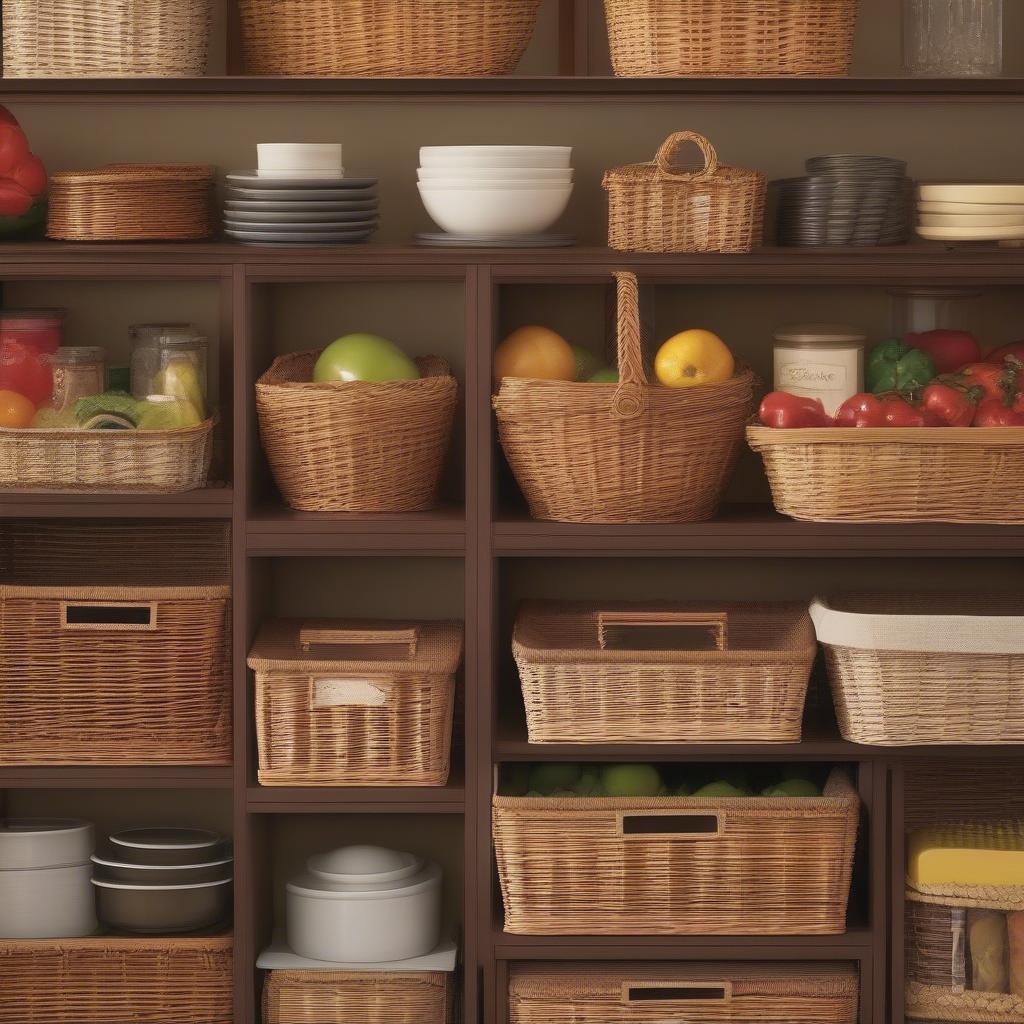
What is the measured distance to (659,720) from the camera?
8.38ft

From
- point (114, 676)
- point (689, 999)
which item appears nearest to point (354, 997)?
point (689, 999)

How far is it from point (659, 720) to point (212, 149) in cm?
128

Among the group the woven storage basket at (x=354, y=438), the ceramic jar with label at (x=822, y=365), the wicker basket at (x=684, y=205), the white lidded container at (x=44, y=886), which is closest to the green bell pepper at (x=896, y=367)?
the ceramic jar with label at (x=822, y=365)

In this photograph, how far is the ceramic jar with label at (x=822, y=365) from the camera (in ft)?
8.48

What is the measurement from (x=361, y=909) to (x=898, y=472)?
1.12m

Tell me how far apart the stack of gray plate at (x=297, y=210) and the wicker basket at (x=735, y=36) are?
502 mm

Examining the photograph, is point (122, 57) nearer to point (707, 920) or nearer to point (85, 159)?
point (85, 159)

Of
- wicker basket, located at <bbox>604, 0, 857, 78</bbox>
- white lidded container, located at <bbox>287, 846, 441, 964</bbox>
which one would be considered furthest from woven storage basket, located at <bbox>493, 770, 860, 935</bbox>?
wicker basket, located at <bbox>604, 0, 857, 78</bbox>

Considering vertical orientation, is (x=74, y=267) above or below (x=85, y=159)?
below

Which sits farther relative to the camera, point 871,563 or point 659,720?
point 871,563

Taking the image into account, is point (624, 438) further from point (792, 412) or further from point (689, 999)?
point (689, 999)

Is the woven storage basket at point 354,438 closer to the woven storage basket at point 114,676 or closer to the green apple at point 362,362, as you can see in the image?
the green apple at point 362,362

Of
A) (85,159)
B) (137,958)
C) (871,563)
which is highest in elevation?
(85,159)

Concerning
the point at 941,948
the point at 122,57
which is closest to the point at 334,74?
the point at 122,57
